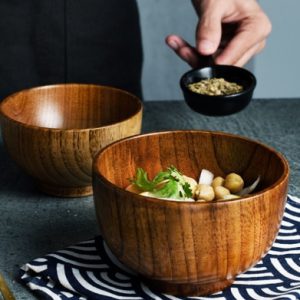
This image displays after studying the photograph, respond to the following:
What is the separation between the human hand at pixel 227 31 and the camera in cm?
125

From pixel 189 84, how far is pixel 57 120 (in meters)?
0.24

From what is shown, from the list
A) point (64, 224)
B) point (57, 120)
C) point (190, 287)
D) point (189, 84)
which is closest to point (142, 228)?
point (190, 287)

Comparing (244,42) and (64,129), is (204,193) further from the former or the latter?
(244,42)

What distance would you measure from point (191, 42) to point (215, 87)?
2.03 feet

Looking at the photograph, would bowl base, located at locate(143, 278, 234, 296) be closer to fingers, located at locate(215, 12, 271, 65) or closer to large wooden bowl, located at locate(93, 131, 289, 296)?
large wooden bowl, located at locate(93, 131, 289, 296)

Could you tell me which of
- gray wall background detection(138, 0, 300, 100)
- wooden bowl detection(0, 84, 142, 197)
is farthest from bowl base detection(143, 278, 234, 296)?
gray wall background detection(138, 0, 300, 100)

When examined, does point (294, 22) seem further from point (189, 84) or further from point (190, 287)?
point (190, 287)

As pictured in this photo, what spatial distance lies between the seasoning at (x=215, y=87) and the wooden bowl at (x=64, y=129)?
5.7 inches

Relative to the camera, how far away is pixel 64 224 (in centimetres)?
93

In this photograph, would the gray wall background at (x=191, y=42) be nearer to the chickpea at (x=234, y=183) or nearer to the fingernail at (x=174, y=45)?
the fingernail at (x=174, y=45)

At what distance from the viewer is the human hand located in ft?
4.10

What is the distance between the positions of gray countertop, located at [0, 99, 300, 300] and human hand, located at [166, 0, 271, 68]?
0.35 ft

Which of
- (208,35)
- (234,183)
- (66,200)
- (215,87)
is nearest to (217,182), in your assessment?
(234,183)

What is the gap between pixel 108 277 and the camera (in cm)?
78
